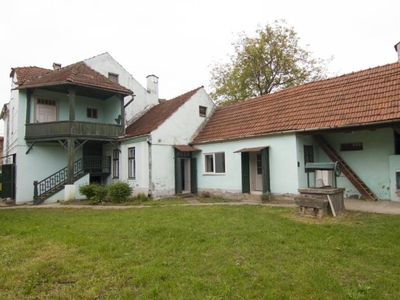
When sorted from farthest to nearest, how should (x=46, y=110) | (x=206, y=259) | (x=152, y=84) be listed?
1. (x=152, y=84)
2. (x=46, y=110)
3. (x=206, y=259)

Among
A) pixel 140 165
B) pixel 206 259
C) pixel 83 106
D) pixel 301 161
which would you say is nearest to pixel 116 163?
pixel 140 165

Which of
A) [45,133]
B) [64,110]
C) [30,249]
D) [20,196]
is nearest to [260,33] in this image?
[64,110]

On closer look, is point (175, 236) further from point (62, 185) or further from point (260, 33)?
point (260, 33)

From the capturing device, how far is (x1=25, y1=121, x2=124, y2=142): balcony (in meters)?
13.8

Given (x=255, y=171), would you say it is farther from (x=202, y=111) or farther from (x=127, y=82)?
(x=127, y=82)

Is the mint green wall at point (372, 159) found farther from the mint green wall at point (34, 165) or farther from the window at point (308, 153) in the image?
the mint green wall at point (34, 165)

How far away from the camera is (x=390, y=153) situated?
10.3 m

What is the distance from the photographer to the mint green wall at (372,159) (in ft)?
34.1

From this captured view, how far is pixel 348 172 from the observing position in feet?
35.7

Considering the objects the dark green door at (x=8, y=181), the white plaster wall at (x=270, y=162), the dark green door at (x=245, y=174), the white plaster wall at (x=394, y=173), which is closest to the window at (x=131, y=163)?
the white plaster wall at (x=270, y=162)

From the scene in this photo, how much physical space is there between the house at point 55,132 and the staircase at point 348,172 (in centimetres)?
1102

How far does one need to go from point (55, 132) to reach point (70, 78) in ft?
9.65

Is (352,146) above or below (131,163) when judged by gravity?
above

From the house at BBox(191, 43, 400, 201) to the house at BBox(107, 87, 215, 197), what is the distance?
69.8 inches
